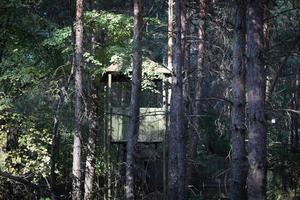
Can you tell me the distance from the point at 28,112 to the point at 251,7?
10.9m

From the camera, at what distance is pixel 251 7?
871 centimetres

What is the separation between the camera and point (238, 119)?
10125 mm

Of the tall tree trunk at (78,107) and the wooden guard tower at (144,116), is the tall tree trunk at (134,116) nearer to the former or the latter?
the tall tree trunk at (78,107)

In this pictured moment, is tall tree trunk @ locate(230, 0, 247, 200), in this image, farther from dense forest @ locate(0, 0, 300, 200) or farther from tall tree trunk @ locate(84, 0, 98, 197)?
tall tree trunk @ locate(84, 0, 98, 197)

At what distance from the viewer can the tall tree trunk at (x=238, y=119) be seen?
9.97 meters

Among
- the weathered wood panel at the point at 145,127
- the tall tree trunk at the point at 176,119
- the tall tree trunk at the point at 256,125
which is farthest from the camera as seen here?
the weathered wood panel at the point at 145,127

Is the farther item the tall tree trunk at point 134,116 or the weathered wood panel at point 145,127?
the weathered wood panel at point 145,127

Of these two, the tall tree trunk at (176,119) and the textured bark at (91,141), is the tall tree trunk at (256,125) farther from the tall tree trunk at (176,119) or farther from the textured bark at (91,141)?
the textured bark at (91,141)

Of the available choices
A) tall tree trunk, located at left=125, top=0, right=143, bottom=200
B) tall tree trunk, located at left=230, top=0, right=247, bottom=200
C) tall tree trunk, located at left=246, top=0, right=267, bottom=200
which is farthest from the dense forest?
tall tree trunk, located at left=246, top=0, right=267, bottom=200

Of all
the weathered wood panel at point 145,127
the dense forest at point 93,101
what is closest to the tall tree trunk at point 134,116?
the dense forest at point 93,101

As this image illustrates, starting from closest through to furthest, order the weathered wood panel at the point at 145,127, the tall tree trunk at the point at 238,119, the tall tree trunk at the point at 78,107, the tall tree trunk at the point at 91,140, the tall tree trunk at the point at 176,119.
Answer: the tall tree trunk at the point at 238,119 < the tall tree trunk at the point at 176,119 < the tall tree trunk at the point at 78,107 < the tall tree trunk at the point at 91,140 < the weathered wood panel at the point at 145,127

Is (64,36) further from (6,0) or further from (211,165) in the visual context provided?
(211,165)

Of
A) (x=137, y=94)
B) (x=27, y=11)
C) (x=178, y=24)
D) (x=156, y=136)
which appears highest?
(x=27, y=11)

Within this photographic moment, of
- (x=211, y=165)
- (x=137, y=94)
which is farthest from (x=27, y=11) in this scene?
(x=211, y=165)
